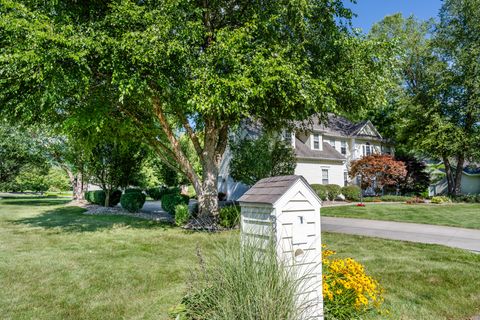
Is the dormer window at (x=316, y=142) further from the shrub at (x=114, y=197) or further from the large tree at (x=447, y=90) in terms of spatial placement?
the shrub at (x=114, y=197)

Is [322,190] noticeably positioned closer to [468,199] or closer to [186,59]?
[468,199]

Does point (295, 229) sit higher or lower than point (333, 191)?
lower

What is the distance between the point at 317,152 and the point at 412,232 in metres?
16.6

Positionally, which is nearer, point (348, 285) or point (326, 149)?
point (348, 285)

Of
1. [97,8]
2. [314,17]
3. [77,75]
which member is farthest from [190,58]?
[314,17]

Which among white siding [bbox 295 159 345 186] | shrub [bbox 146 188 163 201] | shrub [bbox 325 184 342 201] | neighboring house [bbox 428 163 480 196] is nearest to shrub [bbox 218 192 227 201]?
white siding [bbox 295 159 345 186]

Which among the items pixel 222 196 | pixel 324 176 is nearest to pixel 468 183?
pixel 324 176

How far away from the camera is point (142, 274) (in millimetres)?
6234

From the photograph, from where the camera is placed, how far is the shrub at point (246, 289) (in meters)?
2.91

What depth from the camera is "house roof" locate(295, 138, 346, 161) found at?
84.2 feet

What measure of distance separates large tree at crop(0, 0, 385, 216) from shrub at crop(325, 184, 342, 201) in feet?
45.8

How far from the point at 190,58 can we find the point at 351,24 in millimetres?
7132

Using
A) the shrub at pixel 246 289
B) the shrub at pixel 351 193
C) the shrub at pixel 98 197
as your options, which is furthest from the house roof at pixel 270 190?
the shrub at pixel 351 193

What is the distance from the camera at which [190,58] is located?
9.60 metres
